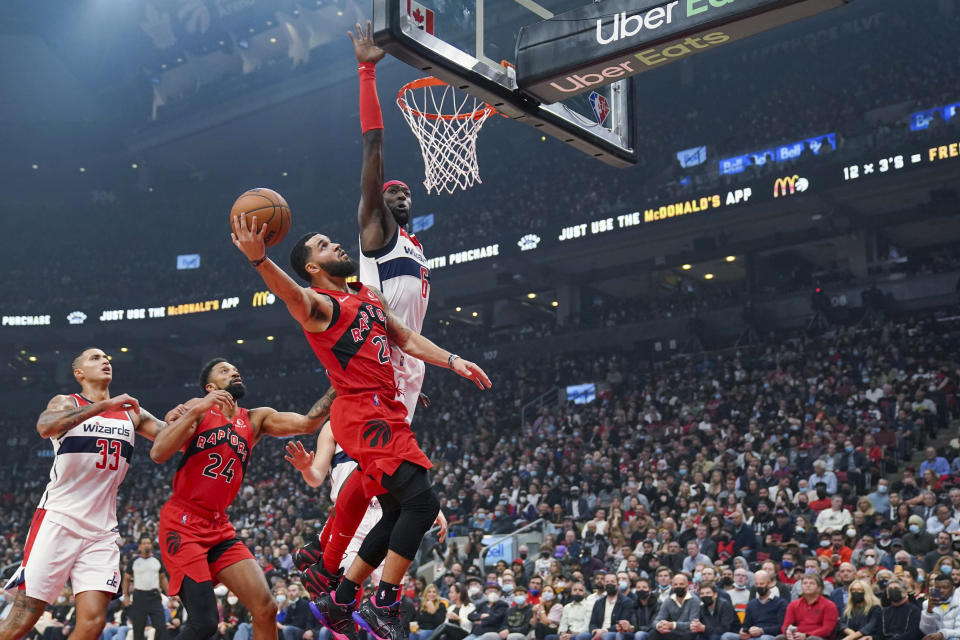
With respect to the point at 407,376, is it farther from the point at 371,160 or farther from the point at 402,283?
the point at 371,160

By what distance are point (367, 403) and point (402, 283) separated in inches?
51.8

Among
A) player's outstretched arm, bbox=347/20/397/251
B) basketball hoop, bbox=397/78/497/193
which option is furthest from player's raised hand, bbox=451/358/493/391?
basketball hoop, bbox=397/78/497/193

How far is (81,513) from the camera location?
639 cm

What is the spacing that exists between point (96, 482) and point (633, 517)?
11154 millimetres

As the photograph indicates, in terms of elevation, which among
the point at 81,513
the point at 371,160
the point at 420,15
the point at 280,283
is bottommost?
the point at 81,513

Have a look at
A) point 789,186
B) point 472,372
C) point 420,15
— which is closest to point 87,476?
point 472,372

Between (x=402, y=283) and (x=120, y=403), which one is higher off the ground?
(x=402, y=283)

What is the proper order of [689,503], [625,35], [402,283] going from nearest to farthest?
[625,35]
[402,283]
[689,503]

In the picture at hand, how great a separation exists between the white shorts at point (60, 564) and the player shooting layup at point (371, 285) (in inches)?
59.3

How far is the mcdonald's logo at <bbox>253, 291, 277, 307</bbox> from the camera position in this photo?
3300cm

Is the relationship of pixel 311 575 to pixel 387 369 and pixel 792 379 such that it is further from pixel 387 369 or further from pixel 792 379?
pixel 792 379

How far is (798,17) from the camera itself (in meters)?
5.14

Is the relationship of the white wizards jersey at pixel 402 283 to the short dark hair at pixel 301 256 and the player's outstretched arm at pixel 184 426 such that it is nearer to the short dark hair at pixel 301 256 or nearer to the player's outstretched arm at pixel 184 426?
the short dark hair at pixel 301 256

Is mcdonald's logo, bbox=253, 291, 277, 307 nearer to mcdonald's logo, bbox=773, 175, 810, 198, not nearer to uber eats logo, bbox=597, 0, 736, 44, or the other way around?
mcdonald's logo, bbox=773, 175, 810, 198
